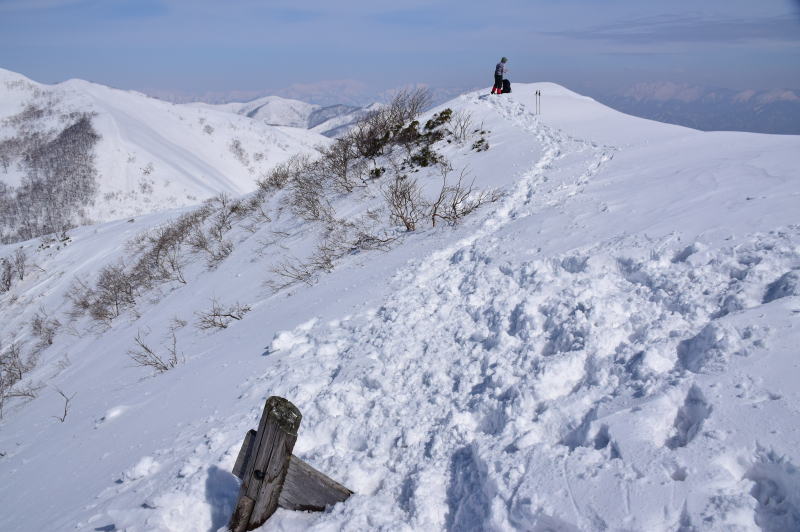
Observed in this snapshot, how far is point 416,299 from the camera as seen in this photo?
5.49m

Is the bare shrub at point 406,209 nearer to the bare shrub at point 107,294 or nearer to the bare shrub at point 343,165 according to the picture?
the bare shrub at point 343,165

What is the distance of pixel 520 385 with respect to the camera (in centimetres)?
342

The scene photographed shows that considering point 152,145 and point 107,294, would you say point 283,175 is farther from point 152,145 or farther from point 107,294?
point 152,145

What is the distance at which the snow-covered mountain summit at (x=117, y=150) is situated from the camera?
72.8 m

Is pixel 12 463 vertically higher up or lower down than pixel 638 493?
lower down

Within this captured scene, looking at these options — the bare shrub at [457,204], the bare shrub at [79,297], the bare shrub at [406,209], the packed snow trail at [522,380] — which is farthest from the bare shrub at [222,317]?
the bare shrub at [79,297]

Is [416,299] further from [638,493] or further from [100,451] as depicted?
[100,451]

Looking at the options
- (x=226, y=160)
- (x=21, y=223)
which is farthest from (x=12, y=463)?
(x=226, y=160)

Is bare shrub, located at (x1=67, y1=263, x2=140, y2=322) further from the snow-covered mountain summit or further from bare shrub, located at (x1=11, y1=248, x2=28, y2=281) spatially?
the snow-covered mountain summit

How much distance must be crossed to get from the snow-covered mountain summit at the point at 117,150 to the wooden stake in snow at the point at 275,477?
76.3 meters

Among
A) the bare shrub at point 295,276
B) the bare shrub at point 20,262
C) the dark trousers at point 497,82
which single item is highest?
the dark trousers at point 497,82

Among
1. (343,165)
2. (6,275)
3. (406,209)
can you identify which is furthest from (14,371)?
(406,209)

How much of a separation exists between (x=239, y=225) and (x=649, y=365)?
14559 millimetres

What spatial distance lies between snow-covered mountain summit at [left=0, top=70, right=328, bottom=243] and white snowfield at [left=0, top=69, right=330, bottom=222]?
19 cm
